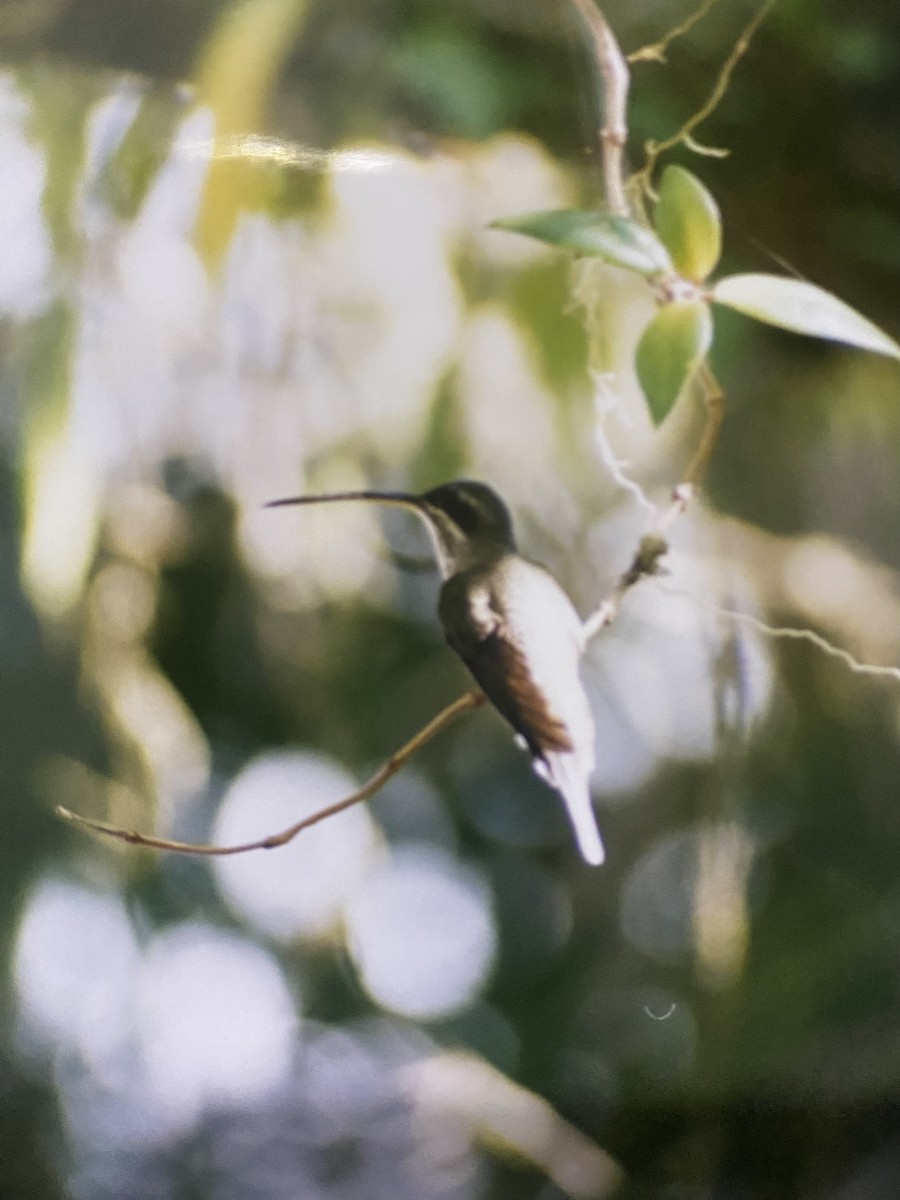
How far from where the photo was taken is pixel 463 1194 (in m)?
0.58

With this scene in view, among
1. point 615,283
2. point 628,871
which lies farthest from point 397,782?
point 615,283

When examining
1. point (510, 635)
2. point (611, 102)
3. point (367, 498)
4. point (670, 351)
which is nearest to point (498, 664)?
point (510, 635)

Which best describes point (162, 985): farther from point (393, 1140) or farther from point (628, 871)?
point (628, 871)

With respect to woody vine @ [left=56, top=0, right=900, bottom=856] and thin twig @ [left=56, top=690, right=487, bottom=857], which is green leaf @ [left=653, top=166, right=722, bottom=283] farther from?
thin twig @ [left=56, top=690, right=487, bottom=857]

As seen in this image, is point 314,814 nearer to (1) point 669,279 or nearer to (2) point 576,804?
(2) point 576,804

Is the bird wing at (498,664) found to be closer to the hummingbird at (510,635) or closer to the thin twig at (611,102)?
the hummingbird at (510,635)

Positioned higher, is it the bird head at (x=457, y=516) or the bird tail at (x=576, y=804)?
A: the bird head at (x=457, y=516)

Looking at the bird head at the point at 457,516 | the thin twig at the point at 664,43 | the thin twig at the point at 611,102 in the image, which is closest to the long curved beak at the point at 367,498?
the bird head at the point at 457,516

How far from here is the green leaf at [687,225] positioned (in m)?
0.64

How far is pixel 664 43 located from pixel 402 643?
455mm

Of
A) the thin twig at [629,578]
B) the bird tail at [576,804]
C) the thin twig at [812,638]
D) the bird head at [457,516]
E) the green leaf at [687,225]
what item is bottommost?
the bird tail at [576,804]

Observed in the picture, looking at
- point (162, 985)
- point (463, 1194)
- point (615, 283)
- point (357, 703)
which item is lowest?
point (463, 1194)

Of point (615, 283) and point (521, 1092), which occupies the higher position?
point (615, 283)

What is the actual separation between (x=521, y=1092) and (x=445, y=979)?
0.27 ft
